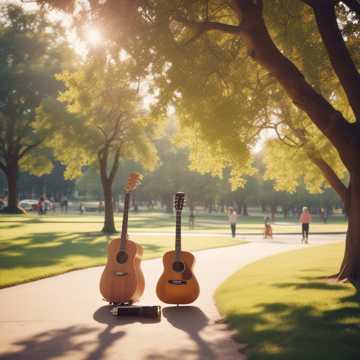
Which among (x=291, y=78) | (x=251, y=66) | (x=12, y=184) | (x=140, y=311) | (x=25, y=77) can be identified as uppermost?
(x=25, y=77)

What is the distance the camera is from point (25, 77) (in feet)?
162

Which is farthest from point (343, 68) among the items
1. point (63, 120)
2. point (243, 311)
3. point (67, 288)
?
point (63, 120)

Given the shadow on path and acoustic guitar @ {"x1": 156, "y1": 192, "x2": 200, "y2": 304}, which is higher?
acoustic guitar @ {"x1": 156, "y1": 192, "x2": 200, "y2": 304}

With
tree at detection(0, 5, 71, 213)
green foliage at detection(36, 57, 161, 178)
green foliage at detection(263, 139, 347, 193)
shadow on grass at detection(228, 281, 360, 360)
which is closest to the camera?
shadow on grass at detection(228, 281, 360, 360)

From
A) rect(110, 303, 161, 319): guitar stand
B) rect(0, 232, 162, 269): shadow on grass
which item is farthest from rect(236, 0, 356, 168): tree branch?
rect(0, 232, 162, 269): shadow on grass

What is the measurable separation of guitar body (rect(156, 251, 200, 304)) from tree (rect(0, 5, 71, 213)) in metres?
41.4

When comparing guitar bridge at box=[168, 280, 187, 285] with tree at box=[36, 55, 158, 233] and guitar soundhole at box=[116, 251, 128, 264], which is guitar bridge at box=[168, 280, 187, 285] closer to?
guitar soundhole at box=[116, 251, 128, 264]

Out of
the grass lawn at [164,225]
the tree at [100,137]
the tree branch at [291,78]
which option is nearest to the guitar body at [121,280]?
the tree branch at [291,78]

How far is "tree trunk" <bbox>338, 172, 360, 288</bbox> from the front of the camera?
11.5 metres

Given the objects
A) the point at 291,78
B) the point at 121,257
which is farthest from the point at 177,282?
the point at 291,78

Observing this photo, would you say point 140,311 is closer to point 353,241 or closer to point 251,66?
point 353,241

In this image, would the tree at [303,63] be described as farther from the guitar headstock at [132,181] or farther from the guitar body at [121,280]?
the guitar body at [121,280]

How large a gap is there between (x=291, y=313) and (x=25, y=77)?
151 ft

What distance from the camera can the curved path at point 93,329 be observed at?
614 cm
